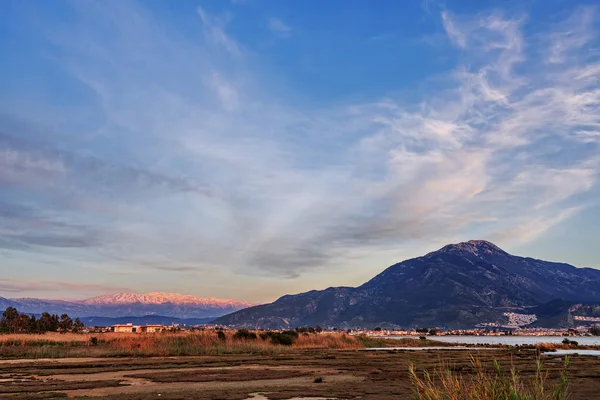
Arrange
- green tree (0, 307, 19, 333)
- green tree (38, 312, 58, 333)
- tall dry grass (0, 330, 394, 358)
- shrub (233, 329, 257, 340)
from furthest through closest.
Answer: green tree (38, 312, 58, 333) → green tree (0, 307, 19, 333) → shrub (233, 329, 257, 340) → tall dry grass (0, 330, 394, 358)

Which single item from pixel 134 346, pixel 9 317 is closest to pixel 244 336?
pixel 134 346

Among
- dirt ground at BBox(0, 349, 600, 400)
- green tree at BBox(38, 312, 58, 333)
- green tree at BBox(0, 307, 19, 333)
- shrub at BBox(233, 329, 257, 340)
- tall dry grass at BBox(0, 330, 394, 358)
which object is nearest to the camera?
dirt ground at BBox(0, 349, 600, 400)

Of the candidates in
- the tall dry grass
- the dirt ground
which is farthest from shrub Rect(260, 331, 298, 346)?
the dirt ground

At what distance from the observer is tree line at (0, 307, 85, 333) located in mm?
95625

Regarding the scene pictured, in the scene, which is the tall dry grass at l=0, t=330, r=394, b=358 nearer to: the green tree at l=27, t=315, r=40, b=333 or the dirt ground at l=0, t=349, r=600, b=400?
the dirt ground at l=0, t=349, r=600, b=400

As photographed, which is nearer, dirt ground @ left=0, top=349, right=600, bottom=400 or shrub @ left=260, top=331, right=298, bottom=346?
dirt ground @ left=0, top=349, right=600, bottom=400

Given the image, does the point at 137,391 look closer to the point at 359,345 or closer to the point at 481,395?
the point at 481,395

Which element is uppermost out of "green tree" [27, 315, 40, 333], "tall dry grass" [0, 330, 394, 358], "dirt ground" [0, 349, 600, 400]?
"green tree" [27, 315, 40, 333]

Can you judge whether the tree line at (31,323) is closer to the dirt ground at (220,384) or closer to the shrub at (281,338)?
the shrub at (281,338)

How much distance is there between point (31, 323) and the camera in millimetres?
103125

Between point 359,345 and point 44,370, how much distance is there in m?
58.4

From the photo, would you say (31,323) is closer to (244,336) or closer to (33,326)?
(33,326)

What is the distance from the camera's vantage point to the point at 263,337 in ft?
239

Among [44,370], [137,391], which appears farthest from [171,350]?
[137,391]
